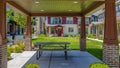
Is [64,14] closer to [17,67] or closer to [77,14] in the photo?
[77,14]

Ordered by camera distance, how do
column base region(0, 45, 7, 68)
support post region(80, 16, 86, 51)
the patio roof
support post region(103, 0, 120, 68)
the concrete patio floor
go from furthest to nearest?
support post region(80, 16, 86, 51) < the patio roof < the concrete patio floor < support post region(103, 0, 120, 68) < column base region(0, 45, 7, 68)

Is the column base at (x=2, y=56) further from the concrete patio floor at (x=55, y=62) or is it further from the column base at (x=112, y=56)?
the column base at (x=112, y=56)

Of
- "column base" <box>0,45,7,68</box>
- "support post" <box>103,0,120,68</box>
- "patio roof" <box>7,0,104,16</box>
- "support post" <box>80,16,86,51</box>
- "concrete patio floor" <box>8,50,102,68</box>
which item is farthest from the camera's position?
"support post" <box>80,16,86,51</box>

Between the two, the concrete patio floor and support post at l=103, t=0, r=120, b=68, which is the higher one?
support post at l=103, t=0, r=120, b=68

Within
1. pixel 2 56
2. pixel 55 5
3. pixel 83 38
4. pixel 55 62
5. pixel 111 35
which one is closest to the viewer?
pixel 2 56

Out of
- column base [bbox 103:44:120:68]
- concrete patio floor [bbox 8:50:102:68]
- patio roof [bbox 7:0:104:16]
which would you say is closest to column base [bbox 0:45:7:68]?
concrete patio floor [bbox 8:50:102:68]

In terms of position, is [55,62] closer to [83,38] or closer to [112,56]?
[112,56]

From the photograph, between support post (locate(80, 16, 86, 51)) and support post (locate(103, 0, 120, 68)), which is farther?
support post (locate(80, 16, 86, 51))

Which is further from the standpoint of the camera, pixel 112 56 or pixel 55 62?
pixel 55 62

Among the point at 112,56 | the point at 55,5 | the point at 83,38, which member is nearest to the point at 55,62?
the point at 55,5

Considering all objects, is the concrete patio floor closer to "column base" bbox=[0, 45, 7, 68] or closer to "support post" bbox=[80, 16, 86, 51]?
"column base" bbox=[0, 45, 7, 68]

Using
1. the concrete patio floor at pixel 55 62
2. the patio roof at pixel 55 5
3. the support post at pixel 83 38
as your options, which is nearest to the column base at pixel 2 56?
the concrete patio floor at pixel 55 62

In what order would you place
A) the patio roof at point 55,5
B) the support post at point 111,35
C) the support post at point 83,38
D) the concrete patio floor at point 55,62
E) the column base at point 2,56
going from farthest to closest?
the support post at point 83,38 → the patio roof at point 55,5 → the concrete patio floor at point 55,62 → the support post at point 111,35 → the column base at point 2,56

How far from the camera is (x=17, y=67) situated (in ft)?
38.5
